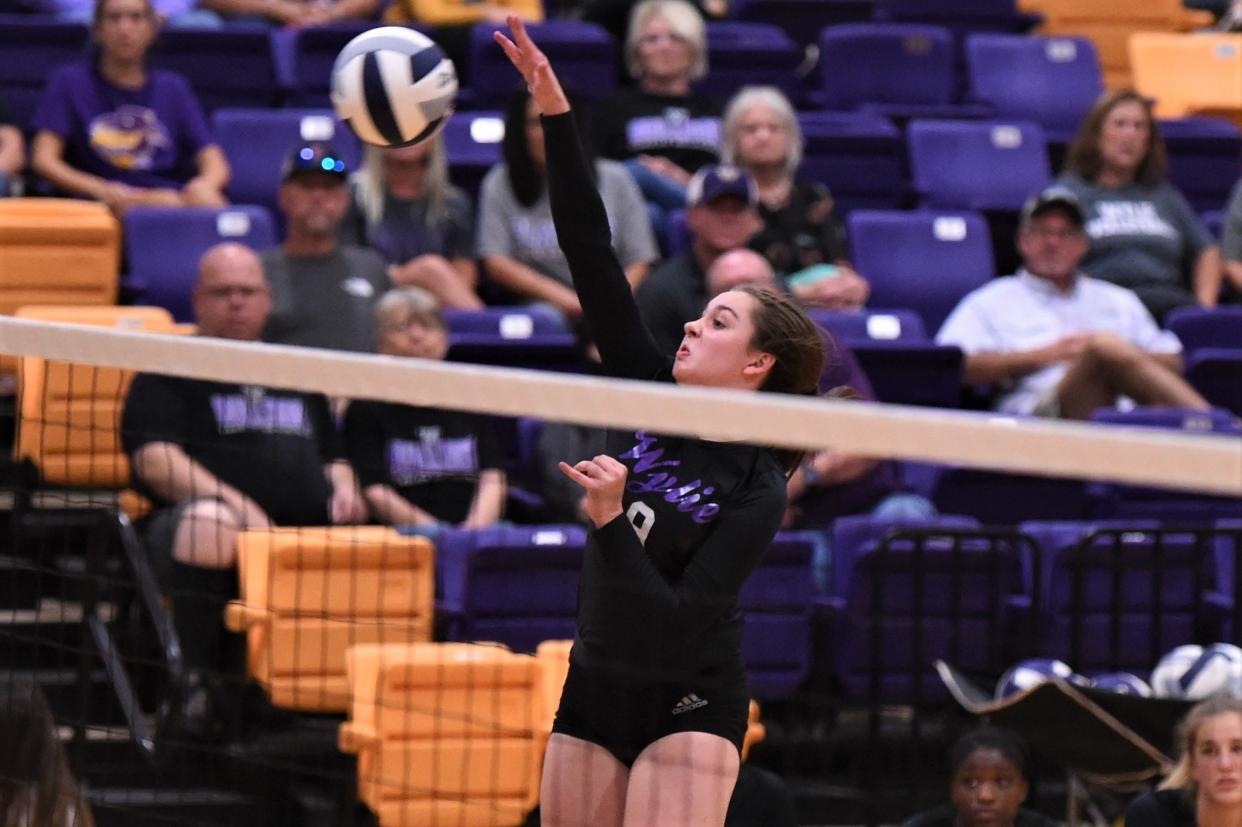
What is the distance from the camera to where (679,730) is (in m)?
3.62

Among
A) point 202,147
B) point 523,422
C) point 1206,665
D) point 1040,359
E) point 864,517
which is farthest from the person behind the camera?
point 202,147

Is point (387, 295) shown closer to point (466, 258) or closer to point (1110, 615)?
point (466, 258)

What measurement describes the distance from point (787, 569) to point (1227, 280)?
353cm

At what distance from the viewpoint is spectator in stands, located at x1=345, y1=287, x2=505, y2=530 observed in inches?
247

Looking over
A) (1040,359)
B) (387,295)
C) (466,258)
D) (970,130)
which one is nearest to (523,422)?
(387,295)

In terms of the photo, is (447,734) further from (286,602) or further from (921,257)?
(921,257)

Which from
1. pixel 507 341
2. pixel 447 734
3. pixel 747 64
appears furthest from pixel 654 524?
pixel 747 64

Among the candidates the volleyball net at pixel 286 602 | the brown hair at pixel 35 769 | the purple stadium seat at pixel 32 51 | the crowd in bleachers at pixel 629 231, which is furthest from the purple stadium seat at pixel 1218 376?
the purple stadium seat at pixel 32 51

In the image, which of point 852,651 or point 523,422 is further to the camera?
point 523,422

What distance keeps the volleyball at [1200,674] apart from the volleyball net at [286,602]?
1.99 ft

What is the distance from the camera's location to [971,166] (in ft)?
28.8

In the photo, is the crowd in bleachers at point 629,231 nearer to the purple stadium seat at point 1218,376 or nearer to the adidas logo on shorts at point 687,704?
the purple stadium seat at point 1218,376

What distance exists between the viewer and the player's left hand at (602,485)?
332 cm

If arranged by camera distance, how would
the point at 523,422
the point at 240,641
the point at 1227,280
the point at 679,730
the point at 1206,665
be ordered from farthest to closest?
the point at 1227,280 < the point at 523,422 < the point at 240,641 < the point at 1206,665 < the point at 679,730
